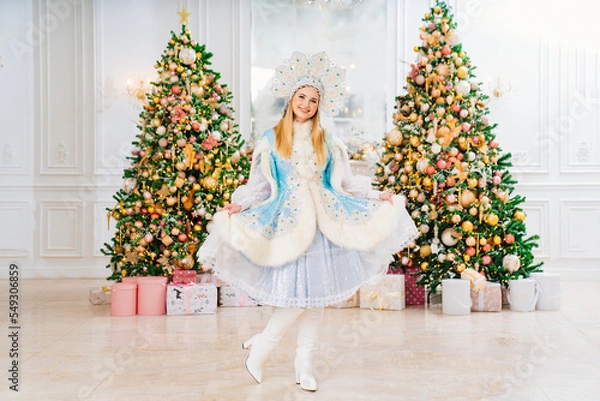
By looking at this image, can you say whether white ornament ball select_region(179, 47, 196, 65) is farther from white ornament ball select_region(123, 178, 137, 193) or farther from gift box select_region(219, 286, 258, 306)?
gift box select_region(219, 286, 258, 306)

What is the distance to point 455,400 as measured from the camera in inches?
135

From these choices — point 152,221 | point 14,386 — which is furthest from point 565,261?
point 14,386

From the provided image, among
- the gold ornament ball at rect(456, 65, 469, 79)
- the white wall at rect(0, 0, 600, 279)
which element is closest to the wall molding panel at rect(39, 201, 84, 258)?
the white wall at rect(0, 0, 600, 279)

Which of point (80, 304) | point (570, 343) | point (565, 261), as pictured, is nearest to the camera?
point (570, 343)

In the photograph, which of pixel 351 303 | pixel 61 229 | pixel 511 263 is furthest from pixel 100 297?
pixel 511 263

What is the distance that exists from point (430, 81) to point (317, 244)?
3100mm

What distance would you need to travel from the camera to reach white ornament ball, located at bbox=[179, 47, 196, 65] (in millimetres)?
6363

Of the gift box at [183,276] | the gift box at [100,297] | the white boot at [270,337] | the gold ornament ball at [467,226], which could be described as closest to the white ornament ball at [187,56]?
the gift box at [183,276]

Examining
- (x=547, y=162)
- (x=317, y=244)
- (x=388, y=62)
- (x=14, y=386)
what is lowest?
(x=14, y=386)

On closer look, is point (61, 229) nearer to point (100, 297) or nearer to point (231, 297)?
point (100, 297)

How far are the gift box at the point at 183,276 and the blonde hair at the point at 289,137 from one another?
2523mm

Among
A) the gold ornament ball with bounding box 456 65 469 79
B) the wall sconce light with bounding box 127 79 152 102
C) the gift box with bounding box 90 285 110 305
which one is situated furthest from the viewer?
the wall sconce light with bounding box 127 79 152 102

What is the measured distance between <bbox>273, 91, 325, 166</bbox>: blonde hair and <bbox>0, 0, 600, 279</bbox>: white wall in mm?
4280

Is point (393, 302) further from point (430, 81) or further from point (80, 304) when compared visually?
point (80, 304)
